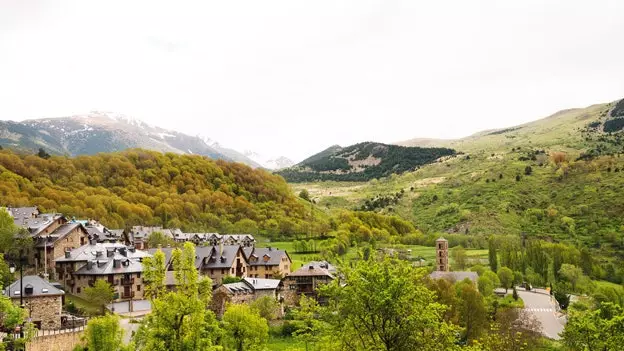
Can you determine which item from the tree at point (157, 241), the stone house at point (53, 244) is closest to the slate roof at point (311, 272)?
the tree at point (157, 241)

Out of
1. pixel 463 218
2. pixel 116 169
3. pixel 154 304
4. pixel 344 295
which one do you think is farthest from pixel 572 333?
pixel 116 169

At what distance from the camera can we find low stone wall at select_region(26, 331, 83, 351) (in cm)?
4222

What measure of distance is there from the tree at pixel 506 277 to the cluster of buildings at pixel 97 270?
32.3 m

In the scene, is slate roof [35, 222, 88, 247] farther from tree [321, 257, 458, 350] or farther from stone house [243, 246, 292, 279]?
tree [321, 257, 458, 350]

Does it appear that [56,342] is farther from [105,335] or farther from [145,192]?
[145,192]

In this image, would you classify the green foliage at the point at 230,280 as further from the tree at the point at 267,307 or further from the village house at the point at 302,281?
the tree at the point at 267,307

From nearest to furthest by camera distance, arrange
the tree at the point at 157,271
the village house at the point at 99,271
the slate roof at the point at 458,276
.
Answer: the tree at the point at 157,271 → the village house at the point at 99,271 → the slate roof at the point at 458,276

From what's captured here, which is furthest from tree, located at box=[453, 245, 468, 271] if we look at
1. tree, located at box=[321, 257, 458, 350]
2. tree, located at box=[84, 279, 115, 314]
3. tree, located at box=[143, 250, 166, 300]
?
tree, located at box=[143, 250, 166, 300]

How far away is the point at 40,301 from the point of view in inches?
1989

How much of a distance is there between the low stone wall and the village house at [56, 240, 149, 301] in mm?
17219

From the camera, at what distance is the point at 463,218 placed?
566 feet

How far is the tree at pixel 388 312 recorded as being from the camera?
23.3 m

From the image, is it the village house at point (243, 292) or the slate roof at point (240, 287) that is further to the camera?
the slate roof at point (240, 287)

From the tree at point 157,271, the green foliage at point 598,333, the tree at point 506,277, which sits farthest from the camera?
the tree at point 506,277
